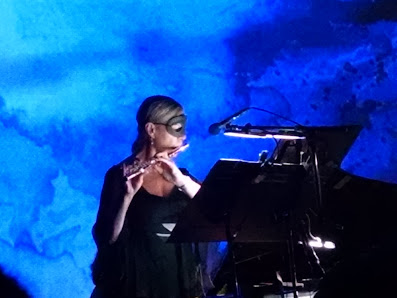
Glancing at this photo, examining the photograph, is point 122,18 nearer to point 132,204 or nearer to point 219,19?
point 219,19

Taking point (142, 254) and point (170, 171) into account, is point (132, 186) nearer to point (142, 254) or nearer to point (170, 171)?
point (170, 171)

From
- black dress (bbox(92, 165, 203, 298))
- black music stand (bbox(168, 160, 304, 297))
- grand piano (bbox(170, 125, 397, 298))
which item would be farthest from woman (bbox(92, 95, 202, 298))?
black music stand (bbox(168, 160, 304, 297))

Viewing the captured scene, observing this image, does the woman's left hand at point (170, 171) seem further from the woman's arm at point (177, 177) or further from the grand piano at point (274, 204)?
the grand piano at point (274, 204)

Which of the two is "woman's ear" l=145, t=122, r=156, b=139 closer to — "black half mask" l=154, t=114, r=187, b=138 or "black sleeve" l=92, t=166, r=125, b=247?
"black half mask" l=154, t=114, r=187, b=138

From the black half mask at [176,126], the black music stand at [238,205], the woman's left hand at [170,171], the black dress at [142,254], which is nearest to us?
the black music stand at [238,205]

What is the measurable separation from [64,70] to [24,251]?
1041mm

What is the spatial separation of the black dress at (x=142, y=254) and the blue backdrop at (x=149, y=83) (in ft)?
1.63

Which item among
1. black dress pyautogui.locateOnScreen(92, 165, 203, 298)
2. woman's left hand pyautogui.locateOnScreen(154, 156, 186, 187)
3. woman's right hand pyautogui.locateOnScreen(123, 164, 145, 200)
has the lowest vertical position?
black dress pyautogui.locateOnScreen(92, 165, 203, 298)

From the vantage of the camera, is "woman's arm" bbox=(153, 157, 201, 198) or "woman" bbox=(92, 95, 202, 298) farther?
"woman's arm" bbox=(153, 157, 201, 198)

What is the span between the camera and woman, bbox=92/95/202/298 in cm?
263

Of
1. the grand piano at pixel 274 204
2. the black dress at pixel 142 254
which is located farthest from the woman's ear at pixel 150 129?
the grand piano at pixel 274 204

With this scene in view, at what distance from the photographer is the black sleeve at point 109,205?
2.64 metres

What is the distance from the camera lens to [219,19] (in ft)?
12.1

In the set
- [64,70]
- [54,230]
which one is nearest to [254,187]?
[54,230]
